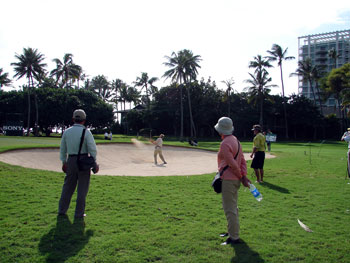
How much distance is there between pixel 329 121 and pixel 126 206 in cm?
7007

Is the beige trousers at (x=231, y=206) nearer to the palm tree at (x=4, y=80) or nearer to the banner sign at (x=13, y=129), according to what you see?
the banner sign at (x=13, y=129)

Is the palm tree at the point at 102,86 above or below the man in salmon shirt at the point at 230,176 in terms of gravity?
above

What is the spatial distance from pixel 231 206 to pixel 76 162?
2.98m

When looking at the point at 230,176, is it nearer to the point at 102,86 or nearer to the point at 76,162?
the point at 76,162

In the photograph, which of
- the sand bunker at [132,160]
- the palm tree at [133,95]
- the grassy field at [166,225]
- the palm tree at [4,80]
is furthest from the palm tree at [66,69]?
the grassy field at [166,225]

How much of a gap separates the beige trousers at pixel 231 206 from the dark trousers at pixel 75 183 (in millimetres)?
2690

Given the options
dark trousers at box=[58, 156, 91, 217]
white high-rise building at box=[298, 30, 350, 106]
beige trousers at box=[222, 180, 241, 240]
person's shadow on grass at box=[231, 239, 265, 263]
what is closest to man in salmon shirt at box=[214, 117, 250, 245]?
beige trousers at box=[222, 180, 241, 240]

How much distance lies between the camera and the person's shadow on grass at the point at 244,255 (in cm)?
399

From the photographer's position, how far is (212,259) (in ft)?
13.2

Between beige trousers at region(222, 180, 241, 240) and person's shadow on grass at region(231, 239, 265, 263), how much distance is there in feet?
0.55

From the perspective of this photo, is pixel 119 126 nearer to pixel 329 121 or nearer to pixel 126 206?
pixel 329 121

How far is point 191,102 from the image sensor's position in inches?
2498

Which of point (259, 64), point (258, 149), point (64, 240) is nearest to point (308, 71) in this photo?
point (259, 64)

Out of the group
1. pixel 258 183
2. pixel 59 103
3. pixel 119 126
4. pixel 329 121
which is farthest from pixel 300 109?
pixel 258 183
